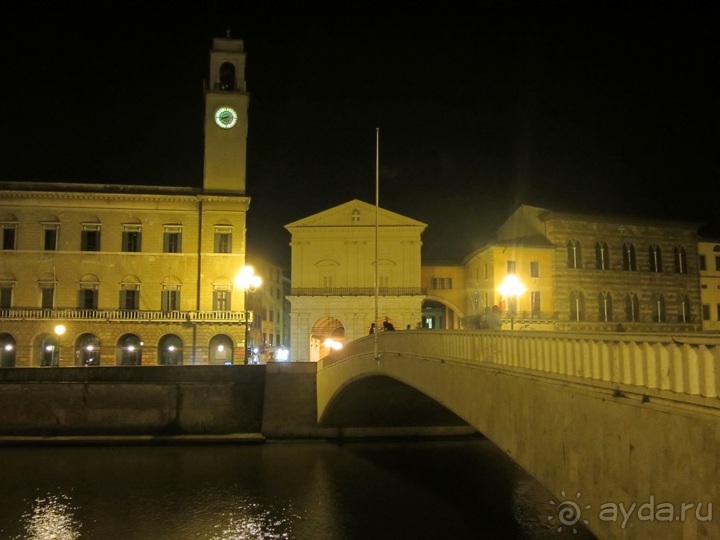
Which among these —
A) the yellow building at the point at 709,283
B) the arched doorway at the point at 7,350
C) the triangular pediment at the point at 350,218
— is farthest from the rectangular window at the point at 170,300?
the yellow building at the point at 709,283

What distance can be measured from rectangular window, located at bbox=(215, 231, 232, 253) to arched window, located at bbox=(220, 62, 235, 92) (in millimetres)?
10125

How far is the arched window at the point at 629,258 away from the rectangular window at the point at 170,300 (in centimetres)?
3099

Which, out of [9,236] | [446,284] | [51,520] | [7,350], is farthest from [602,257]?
[7,350]

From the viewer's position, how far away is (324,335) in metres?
53.4

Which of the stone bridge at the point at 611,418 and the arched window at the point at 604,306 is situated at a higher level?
the arched window at the point at 604,306

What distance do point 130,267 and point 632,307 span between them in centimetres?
3476

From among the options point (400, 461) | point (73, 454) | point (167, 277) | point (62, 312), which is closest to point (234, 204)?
point (167, 277)

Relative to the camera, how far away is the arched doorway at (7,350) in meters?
45.0

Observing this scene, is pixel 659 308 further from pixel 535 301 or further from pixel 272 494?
pixel 272 494

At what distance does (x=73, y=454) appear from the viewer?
29781 millimetres

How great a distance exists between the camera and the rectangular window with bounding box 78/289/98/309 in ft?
152

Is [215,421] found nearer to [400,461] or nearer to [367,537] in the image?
[400,461]

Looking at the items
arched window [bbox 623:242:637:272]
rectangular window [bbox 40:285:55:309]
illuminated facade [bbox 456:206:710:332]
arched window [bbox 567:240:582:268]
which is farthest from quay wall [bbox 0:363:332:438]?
arched window [bbox 623:242:637:272]

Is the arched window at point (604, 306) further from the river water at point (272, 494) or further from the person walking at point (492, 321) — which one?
the person walking at point (492, 321)
